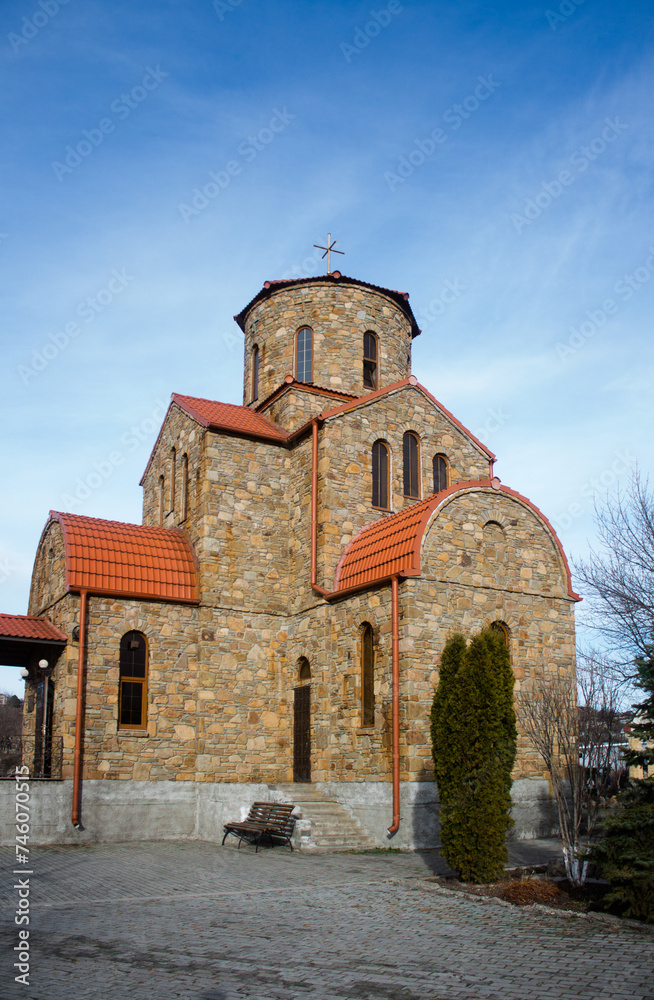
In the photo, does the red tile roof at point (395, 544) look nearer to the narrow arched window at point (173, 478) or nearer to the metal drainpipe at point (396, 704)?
the metal drainpipe at point (396, 704)

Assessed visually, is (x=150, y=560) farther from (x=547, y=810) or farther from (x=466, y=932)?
(x=466, y=932)

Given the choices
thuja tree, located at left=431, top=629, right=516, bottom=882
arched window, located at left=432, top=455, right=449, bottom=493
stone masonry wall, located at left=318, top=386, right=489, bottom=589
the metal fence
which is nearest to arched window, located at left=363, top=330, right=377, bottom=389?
stone masonry wall, located at left=318, top=386, right=489, bottom=589

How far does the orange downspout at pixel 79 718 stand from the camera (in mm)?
14633

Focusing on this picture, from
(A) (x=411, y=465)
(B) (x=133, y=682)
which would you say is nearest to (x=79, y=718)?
(B) (x=133, y=682)

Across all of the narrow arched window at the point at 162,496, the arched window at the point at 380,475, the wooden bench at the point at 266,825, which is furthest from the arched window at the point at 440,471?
the wooden bench at the point at 266,825

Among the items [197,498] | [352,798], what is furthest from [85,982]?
[197,498]

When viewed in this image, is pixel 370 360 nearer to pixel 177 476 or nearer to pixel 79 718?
pixel 177 476

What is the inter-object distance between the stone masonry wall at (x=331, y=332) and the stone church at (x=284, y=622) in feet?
2.57

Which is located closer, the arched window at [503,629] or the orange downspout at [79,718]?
the orange downspout at [79,718]

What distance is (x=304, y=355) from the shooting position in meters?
20.2

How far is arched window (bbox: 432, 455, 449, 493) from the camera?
1900 cm

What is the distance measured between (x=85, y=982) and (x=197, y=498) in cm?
1207

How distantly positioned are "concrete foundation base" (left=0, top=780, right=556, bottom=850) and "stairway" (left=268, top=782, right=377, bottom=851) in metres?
0.14

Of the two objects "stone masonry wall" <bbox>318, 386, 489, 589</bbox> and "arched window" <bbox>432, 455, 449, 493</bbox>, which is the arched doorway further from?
"arched window" <bbox>432, 455, 449, 493</bbox>
